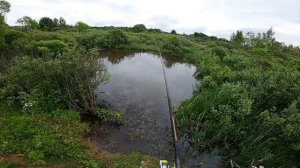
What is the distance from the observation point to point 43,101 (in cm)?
1017

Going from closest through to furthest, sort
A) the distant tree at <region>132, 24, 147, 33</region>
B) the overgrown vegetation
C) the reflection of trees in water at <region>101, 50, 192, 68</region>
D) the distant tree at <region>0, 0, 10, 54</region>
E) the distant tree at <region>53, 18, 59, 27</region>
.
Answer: the overgrown vegetation, the distant tree at <region>0, 0, 10, 54</region>, the reflection of trees in water at <region>101, 50, 192, 68</region>, the distant tree at <region>53, 18, 59, 27</region>, the distant tree at <region>132, 24, 147, 33</region>

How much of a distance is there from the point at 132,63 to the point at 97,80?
9.74 m

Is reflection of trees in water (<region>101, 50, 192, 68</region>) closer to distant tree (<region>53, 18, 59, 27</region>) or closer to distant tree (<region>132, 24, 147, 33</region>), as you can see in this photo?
distant tree (<region>53, 18, 59, 27</region>)

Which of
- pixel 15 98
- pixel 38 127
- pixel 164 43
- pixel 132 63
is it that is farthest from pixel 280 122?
pixel 164 43

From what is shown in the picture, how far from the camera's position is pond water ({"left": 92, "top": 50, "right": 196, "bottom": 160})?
922cm

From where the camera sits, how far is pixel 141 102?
1252 cm

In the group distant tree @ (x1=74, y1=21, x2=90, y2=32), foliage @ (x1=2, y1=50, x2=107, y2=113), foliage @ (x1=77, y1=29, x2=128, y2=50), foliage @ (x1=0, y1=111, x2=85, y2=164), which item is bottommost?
foliage @ (x1=0, y1=111, x2=85, y2=164)

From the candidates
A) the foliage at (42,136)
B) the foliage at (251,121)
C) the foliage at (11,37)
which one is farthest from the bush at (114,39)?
the foliage at (42,136)

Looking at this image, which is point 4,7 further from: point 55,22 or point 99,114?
point 55,22

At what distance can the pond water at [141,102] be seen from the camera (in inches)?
363

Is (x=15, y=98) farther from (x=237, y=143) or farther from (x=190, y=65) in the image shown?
(x=190, y=65)

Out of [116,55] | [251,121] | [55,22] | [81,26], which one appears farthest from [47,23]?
[251,121]

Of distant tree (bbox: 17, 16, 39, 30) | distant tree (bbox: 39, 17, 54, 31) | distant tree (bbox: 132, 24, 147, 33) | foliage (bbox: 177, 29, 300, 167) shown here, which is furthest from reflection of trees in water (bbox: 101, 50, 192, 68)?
distant tree (bbox: 132, 24, 147, 33)

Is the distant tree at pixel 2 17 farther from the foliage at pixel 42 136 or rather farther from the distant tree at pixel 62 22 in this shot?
the distant tree at pixel 62 22
